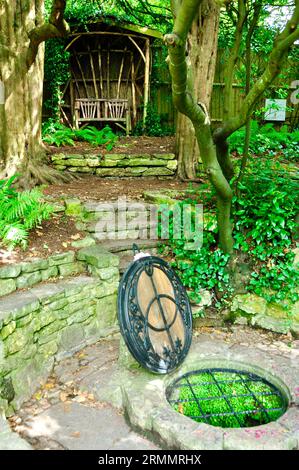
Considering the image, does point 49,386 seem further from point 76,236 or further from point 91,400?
point 76,236

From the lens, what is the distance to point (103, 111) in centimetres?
1138

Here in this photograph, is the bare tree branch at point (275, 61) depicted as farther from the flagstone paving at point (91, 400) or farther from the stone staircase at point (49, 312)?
the flagstone paving at point (91, 400)

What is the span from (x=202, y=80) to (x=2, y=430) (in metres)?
5.79

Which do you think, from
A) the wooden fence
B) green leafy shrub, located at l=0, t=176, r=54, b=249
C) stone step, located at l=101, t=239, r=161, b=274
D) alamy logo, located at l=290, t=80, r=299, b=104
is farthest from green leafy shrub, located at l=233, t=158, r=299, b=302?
the wooden fence

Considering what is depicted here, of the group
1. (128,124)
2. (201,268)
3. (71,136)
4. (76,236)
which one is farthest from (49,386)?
(128,124)

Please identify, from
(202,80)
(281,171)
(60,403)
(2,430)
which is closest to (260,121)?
(202,80)

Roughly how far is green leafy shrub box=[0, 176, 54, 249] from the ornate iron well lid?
141 cm

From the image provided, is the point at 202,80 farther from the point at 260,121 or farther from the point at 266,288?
the point at 260,121

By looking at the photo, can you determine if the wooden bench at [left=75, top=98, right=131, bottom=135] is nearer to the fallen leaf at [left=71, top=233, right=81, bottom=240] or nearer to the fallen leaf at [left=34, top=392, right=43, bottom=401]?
the fallen leaf at [left=71, top=233, right=81, bottom=240]

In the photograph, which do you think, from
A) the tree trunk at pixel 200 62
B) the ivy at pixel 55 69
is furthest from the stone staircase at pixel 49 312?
the ivy at pixel 55 69

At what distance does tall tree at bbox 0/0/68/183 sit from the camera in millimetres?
6031

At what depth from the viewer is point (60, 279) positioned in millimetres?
4609
